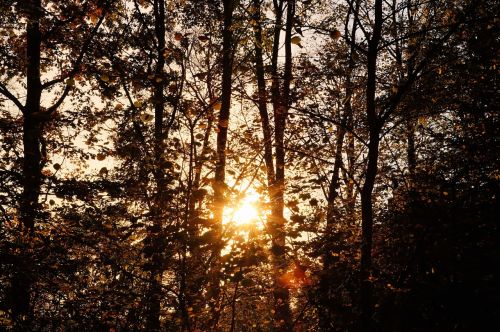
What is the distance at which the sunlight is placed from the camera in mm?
4941

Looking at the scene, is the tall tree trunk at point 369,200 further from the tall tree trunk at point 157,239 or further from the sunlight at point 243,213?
the tall tree trunk at point 157,239

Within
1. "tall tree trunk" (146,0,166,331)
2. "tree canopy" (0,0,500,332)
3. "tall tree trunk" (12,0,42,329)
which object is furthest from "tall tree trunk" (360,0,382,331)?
"tall tree trunk" (12,0,42,329)

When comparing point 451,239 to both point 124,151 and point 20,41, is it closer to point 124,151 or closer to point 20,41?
point 124,151

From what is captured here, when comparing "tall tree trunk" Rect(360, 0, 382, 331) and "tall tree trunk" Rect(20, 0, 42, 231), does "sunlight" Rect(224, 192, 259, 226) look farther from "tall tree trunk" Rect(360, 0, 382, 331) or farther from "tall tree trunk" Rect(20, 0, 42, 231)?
"tall tree trunk" Rect(20, 0, 42, 231)

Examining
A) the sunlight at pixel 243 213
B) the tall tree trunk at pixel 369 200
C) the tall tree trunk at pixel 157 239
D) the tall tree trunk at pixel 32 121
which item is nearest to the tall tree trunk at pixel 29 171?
the tall tree trunk at pixel 32 121

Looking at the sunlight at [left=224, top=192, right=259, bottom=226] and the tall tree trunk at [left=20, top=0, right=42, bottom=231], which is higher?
the tall tree trunk at [left=20, top=0, right=42, bottom=231]

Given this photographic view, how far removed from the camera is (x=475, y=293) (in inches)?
196

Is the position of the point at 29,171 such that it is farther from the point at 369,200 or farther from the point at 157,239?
the point at 369,200

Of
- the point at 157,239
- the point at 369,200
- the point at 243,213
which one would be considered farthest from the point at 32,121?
the point at 369,200

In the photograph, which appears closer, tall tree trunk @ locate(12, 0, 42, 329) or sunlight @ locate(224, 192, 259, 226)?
sunlight @ locate(224, 192, 259, 226)

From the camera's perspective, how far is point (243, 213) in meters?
5.05

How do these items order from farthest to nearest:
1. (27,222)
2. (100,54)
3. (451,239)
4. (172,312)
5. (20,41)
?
(20,41) < (100,54) < (27,222) < (172,312) < (451,239)

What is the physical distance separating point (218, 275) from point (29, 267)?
2.67 metres

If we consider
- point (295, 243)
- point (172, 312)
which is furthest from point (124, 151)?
point (295, 243)
